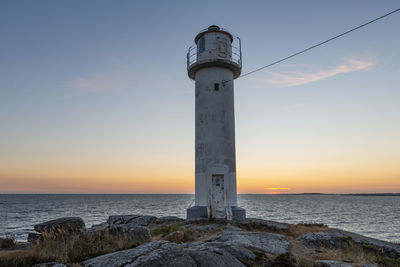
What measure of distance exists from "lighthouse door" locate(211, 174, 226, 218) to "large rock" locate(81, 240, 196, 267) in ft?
35.2

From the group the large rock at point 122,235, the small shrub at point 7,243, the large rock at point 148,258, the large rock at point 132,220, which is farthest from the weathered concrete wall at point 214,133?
the large rock at point 148,258

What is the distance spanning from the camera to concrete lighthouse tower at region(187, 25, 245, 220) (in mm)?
16844

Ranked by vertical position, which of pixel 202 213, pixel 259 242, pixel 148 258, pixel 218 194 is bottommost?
pixel 259 242

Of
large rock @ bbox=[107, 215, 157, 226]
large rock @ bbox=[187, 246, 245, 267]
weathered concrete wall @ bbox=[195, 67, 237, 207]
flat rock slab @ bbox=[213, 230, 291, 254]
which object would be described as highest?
weathered concrete wall @ bbox=[195, 67, 237, 207]

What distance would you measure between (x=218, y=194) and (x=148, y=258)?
38.3 feet

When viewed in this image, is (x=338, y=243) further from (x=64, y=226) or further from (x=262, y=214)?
(x=262, y=214)

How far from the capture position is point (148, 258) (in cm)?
564

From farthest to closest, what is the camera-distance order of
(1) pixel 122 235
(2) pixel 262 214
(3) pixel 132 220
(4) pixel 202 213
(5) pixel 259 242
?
(2) pixel 262 214
(3) pixel 132 220
(4) pixel 202 213
(5) pixel 259 242
(1) pixel 122 235

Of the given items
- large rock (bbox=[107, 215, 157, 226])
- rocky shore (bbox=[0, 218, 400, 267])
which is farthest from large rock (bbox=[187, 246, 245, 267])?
large rock (bbox=[107, 215, 157, 226])

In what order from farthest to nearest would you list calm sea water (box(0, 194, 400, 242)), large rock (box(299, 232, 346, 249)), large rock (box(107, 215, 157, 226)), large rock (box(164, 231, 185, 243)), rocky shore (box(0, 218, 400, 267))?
1. calm sea water (box(0, 194, 400, 242))
2. large rock (box(107, 215, 157, 226))
3. large rock (box(299, 232, 346, 249))
4. large rock (box(164, 231, 185, 243))
5. rocky shore (box(0, 218, 400, 267))

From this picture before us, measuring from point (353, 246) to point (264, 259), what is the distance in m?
5.69

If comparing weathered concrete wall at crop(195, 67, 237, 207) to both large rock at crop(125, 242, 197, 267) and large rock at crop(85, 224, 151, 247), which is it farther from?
large rock at crop(125, 242, 197, 267)

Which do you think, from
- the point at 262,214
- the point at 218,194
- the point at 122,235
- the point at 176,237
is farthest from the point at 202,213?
the point at 262,214

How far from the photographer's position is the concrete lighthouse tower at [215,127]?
16844mm
